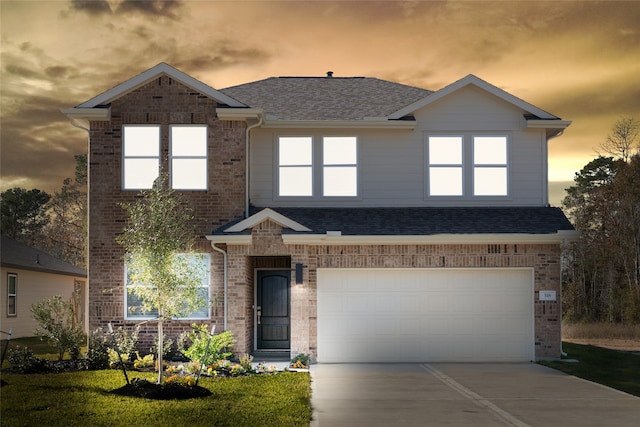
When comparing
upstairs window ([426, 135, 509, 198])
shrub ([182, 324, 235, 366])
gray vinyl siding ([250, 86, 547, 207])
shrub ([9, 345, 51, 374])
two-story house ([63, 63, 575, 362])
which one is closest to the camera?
shrub ([182, 324, 235, 366])

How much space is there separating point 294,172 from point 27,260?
15776 millimetres

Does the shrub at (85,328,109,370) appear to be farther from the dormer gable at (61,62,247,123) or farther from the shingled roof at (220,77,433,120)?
the shingled roof at (220,77,433,120)

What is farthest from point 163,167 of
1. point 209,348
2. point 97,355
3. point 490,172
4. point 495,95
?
point 495,95

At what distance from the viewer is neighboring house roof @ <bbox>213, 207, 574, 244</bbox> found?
1919 centimetres

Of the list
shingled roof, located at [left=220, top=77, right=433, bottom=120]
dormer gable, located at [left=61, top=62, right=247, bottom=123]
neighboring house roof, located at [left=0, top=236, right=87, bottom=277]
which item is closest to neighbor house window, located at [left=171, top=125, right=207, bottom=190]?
dormer gable, located at [left=61, top=62, right=247, bottom=123]

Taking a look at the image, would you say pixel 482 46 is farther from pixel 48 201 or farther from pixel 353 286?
pixel 48 201

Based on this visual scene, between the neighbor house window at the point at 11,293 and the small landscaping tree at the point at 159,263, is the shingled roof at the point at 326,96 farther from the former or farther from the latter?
the neighbor house window at the point at 11,293

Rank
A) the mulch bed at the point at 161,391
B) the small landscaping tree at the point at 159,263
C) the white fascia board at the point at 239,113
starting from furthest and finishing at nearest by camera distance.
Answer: the white fascia board at the point at 239,113 < the small landscaping tree at the point at 159,263 < the mulch bed at the point at 161,391

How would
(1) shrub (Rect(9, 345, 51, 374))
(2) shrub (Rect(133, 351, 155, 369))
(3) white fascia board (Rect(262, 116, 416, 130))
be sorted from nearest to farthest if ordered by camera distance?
(1) shrub (Rect(9, 345, 51, 374)) → (2) shrub (Rect(133, 351, 155, 369)) → (3) white fascia board (Rect(262, 116, 416, 130))

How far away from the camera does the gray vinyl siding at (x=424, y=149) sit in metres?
21.0

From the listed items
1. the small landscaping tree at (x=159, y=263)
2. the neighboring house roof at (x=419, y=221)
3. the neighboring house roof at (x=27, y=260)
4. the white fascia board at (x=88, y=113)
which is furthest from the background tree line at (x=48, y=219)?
the small landscaping tree at (x=159, y=263)

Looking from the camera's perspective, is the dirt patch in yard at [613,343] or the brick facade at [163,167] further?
the dirt patch in yard at [613,343]

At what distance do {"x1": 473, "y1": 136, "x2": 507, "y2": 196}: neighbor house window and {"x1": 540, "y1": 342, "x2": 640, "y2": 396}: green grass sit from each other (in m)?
4.80

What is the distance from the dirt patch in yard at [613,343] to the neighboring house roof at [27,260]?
A: 2076cm
